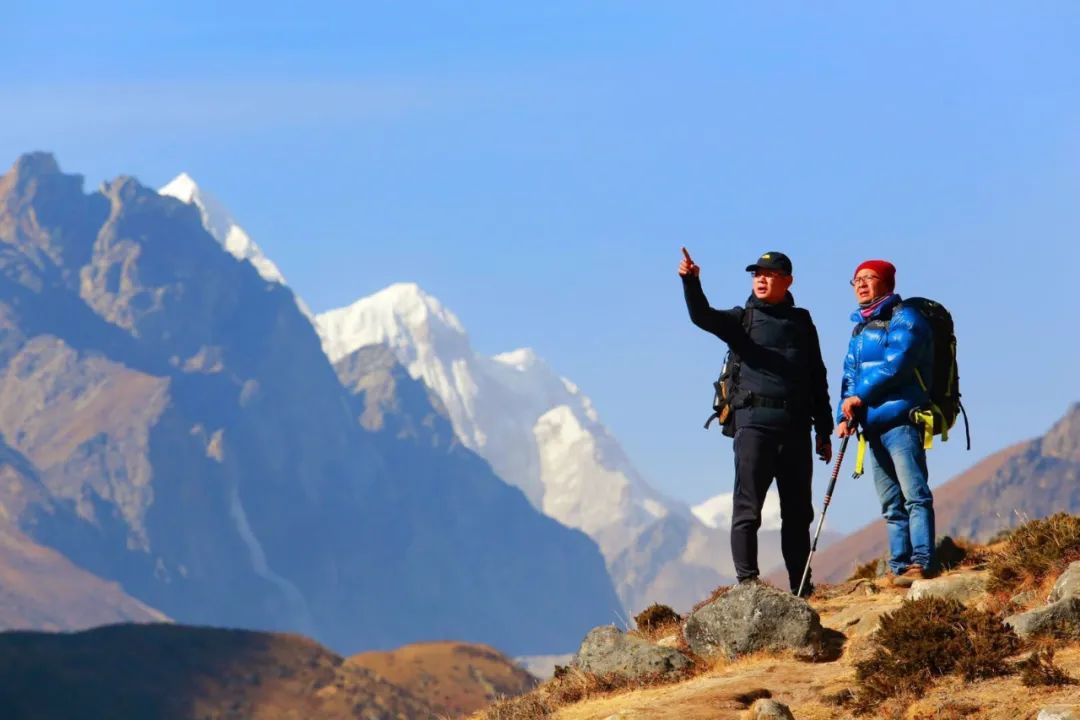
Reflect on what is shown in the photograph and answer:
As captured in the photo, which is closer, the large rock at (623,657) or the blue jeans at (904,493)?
the large rock at (623,657)

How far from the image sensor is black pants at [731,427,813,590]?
45.2 feet

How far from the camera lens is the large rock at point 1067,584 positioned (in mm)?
12188

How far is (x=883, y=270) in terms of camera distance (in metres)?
14.3

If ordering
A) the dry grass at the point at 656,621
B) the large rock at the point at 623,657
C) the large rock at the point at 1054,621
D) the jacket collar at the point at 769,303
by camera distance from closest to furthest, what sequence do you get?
1. the large rock at the point at 1054,621
2. the large rock at the point at 623,657
3. the jacket collar at the point at 769,303
4. the dry grass at the point at 656,621

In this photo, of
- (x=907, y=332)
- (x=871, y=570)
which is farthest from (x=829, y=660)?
(x=871, y=570)

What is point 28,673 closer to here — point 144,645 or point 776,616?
point 144,645

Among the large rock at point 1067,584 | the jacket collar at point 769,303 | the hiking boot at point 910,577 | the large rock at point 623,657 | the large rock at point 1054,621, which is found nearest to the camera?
the large rock at point 1054,621

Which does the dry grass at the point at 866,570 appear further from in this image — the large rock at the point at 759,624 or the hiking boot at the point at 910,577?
the large rock at the point at 759,624

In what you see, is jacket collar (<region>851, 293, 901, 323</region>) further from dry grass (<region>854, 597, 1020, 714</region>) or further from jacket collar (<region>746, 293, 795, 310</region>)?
dry grass (<region>854, 597, 1020, 714</region>)

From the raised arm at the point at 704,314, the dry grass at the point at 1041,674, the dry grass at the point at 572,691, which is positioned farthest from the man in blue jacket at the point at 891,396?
the dry grass at the point at 1041,674

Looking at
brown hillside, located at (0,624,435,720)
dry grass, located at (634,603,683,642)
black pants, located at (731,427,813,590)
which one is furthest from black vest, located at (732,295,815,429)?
brown hillside, located at (0,624,435,720)

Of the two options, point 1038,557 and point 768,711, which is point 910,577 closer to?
point 1038,557

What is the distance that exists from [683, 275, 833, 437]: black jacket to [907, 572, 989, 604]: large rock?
1638 millimetres

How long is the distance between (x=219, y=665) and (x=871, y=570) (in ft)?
538
